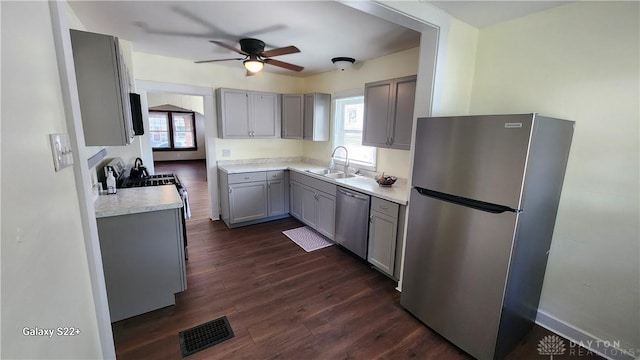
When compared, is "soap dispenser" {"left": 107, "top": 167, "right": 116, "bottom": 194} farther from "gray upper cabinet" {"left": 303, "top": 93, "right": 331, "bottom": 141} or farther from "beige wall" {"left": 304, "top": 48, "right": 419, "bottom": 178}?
"beige wall" {"left": 304, "top": 48, "right": 419, "bottom": 178}

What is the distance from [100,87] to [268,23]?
1389mm

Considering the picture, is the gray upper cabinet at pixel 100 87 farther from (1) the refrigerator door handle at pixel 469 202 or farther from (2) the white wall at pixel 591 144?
(2) the white wall at pixel 591 144

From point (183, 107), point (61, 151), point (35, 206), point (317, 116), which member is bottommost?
point (35, 206)

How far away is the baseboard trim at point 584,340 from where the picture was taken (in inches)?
69.3

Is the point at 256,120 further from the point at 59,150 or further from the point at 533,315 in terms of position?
the point at 533,315

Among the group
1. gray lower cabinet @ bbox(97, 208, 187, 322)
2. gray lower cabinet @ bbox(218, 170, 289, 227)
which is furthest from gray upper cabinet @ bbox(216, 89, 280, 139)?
gray lower cabinet @ bbox(97, 208, 187, 322)

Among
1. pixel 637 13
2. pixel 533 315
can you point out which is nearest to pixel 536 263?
pixel 533 315

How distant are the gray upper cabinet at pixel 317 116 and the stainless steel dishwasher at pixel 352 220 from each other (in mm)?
1255

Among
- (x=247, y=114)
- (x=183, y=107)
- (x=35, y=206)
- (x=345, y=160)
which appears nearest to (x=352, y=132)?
(x=345, y=160)

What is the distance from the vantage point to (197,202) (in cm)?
523

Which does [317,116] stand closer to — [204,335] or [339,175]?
[339,175]

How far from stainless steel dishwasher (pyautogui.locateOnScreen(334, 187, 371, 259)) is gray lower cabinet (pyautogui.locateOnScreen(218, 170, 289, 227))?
1308 millimetres

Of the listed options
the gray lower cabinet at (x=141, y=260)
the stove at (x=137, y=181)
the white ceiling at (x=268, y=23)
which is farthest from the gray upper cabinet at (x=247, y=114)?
the gray lower cabinet at (x=141, y=260)

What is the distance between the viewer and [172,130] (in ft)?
33.7
